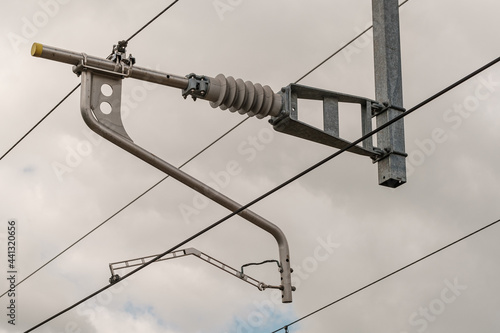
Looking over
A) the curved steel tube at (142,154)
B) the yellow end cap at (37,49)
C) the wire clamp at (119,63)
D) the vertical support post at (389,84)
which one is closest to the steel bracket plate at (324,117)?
the vertical support post at (389,84)

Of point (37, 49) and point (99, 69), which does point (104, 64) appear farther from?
point (37, 49)

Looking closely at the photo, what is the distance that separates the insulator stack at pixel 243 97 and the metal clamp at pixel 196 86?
0.19ft

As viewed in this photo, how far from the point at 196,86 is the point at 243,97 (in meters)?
0.50

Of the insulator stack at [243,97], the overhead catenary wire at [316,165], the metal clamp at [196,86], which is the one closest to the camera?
the overhead catenary wire at [316,165]

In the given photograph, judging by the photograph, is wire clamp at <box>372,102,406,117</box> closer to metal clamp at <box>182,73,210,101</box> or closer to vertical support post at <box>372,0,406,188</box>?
vertical support post at <box>372,0,406,188</box>

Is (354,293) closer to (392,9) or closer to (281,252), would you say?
(281,252)

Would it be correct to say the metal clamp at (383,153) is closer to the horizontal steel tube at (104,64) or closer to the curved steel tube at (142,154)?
the curved steel tube at (142,154)

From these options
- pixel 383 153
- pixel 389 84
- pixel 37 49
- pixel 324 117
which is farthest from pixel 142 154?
pixel 389 84

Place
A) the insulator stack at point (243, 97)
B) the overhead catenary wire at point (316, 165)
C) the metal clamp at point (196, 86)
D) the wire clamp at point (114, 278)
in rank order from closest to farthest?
the overhead catenary wire at point (316, 165) < the metal clamp at point (196, 86) < the insulator stack at point (243, 97) < the wire clamp at point (114, 278)

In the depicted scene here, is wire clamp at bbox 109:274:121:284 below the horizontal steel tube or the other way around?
below

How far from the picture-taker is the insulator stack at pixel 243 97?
963 cm

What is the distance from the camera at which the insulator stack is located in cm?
963

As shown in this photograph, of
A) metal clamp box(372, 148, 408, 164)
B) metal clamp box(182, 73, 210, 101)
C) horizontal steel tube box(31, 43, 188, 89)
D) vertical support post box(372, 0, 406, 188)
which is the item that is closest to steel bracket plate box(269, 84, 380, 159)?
metal clamp box(372, 148, 408, 164)

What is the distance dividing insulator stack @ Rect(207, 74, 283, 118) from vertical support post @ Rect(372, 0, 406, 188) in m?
1.04
